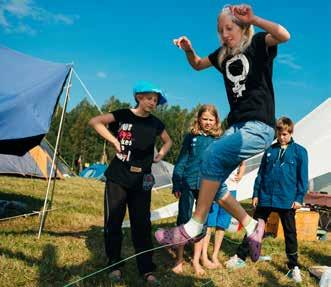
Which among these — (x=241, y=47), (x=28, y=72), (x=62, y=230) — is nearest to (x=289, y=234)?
(x=241, y=47)

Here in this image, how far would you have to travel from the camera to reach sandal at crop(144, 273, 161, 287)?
3.97 metres

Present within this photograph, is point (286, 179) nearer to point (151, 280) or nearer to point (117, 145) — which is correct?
point (151, 280)

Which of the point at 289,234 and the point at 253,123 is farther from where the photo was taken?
the point at 289,234

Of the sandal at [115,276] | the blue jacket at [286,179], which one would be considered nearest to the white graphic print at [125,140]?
the sandal at [115,276]

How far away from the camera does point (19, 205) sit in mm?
7551

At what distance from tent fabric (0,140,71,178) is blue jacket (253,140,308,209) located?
42.4 ft

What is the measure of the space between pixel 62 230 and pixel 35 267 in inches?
86.6

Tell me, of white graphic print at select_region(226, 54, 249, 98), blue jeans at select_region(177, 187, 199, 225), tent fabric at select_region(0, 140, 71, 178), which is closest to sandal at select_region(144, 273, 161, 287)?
blue jeans at select_region(177, 187, 199, 225)

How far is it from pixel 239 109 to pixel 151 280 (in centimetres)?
187

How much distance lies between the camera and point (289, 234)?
4.89 metres

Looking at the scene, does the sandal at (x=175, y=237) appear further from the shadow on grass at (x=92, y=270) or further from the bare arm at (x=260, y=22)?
the bare arm at (x=260, y=22)

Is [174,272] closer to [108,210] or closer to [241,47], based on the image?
[108,210]

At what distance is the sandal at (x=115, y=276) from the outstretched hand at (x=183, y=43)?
215cm

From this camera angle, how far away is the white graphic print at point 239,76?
319cm
